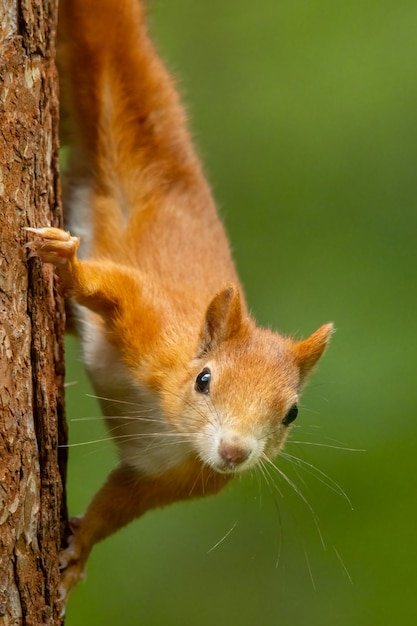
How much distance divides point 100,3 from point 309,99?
71.0 inches

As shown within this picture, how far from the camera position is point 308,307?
4.73 metres

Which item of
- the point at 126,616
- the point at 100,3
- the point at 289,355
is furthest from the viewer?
the point at 126,616

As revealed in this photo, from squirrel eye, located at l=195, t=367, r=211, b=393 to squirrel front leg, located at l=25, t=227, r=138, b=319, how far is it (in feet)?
1.39

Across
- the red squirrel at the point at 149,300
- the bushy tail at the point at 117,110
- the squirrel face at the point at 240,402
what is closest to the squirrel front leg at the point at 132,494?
the red squirrel at the point at 149,300

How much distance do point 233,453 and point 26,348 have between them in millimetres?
723

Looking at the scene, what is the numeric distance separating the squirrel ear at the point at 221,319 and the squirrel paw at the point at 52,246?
0.52 metres

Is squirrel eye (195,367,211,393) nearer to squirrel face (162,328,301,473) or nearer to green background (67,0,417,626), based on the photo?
squirrel face (162,328,301,473)

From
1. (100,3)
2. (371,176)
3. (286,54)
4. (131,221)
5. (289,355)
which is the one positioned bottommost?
(289,355)

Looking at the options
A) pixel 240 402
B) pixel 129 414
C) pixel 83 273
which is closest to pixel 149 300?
pixel 83 273

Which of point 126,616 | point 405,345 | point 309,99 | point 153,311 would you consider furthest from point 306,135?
point 126,616

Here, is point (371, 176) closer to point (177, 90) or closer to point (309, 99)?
point (309, 99)

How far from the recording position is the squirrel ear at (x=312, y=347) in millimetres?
3240

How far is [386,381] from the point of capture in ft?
14.5

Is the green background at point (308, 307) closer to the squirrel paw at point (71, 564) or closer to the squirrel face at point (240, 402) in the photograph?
the squirrel face at point (240, 402)
